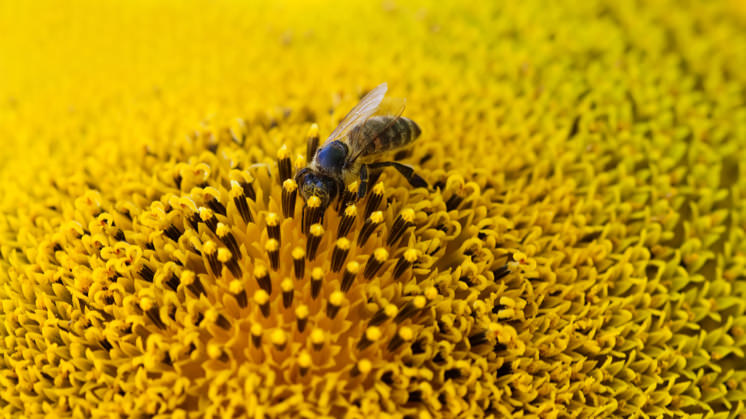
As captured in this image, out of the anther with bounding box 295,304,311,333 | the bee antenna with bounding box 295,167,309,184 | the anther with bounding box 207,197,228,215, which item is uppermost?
the bee antenna with bounding box 295,167,309,184

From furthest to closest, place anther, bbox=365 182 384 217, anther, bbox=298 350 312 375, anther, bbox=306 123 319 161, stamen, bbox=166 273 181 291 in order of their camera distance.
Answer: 1. anther, bbox=306 123 319 161
2. anther, bbox=365 182 384 217
3. stamen, bbox=166 273 181 291
4. anther, bbox=298 350 312 375

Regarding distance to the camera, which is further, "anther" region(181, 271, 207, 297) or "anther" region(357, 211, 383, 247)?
"anther" region(357, 211, 383, 247)

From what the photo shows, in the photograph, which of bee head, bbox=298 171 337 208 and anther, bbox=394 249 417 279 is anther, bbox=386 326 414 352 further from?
bee head, bbox=298 171 337 208

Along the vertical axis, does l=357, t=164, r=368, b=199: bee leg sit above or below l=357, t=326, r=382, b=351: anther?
above

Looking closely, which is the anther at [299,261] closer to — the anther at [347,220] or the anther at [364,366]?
the anther at [347,220]

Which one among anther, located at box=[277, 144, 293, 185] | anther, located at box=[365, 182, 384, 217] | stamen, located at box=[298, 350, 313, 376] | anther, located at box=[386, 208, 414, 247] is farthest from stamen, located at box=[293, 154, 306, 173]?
stamen, located at box=[298, 350, 313, 376]

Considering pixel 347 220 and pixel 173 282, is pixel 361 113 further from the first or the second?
pixel 173 282
